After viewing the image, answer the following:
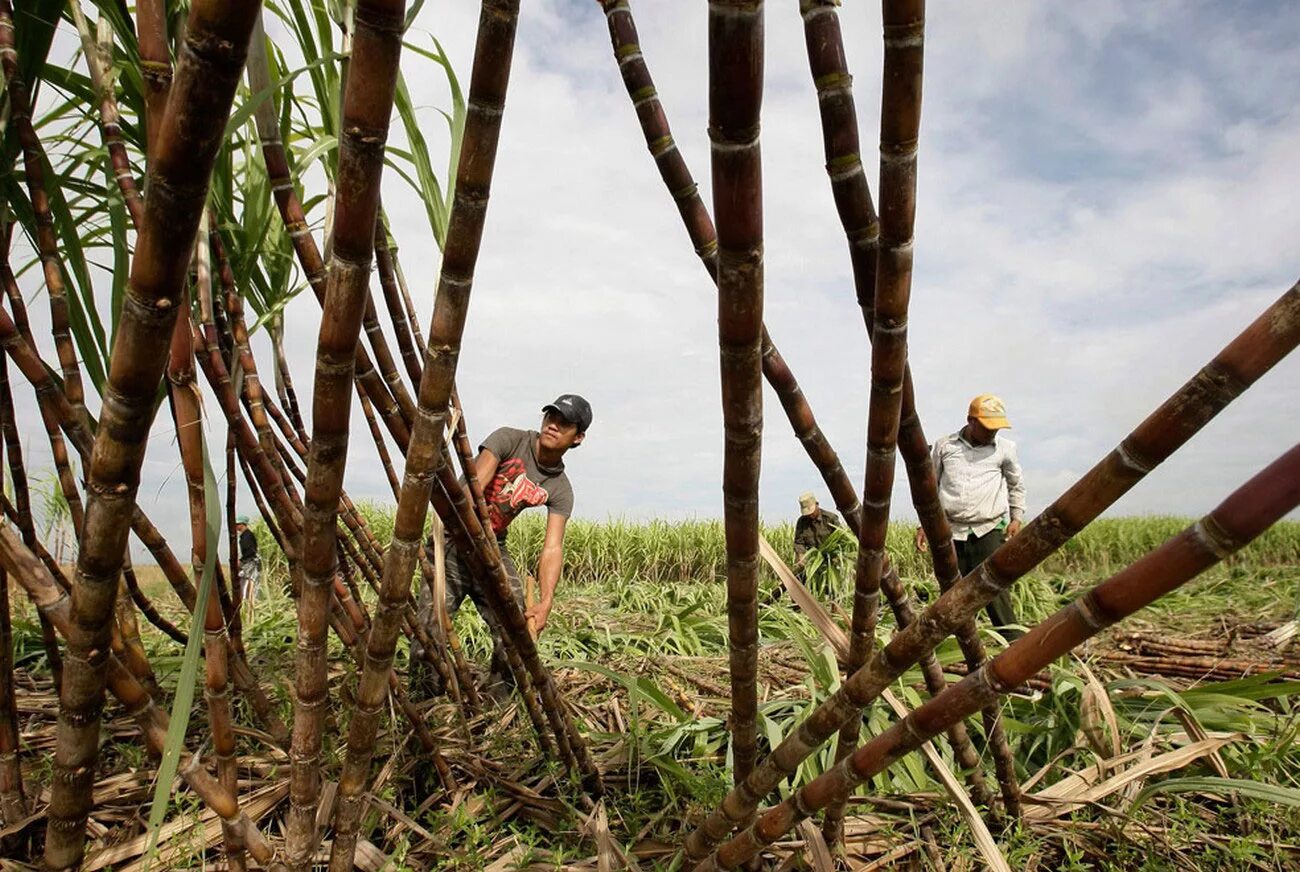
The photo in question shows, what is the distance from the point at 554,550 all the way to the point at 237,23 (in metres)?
3.36

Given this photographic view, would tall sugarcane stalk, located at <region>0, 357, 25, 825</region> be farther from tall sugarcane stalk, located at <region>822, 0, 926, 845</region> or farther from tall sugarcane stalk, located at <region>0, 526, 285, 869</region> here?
tall sugarcane stalk, located at <region>822, 0, 926, 845</region>

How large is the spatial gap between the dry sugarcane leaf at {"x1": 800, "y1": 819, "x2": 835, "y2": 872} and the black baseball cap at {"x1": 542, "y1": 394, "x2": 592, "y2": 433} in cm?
249

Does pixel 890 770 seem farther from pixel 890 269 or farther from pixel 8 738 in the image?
pixel 8 738

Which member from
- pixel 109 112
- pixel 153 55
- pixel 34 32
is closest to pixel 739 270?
pixel 153 55

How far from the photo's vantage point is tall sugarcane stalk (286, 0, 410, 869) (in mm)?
582

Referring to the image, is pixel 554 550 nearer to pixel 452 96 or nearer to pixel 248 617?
pixel 248 617

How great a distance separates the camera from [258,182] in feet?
5.13

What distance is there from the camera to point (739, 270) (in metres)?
0.61

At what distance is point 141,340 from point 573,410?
3010 mm

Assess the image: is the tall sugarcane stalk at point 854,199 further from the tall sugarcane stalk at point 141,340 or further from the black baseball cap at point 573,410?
the black baseball cap at point 573,410

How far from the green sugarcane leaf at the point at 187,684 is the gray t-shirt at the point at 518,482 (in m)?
2.47

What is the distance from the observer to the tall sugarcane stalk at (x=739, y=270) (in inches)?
19.6

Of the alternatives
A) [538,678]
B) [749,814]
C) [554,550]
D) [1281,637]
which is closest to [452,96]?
[538,678]

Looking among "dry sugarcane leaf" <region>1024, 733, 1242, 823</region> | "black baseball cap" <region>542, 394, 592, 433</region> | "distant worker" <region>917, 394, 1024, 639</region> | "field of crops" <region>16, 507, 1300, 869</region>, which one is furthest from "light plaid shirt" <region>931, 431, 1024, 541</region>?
"dry sugarcane leaf" <region>1024, 733, 1242, 823</region>
